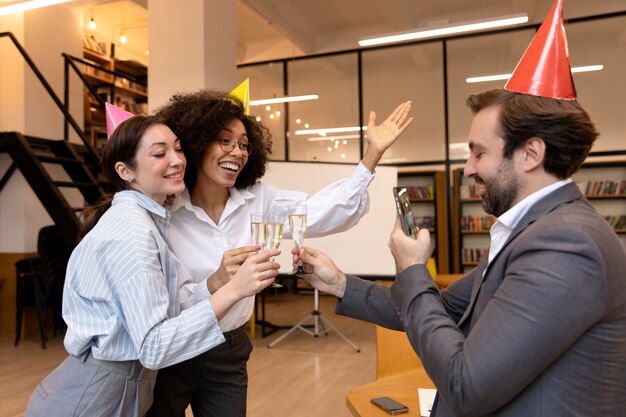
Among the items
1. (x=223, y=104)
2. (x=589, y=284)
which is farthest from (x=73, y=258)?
(x=589, y=284)

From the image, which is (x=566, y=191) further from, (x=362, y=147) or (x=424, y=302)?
(x=362, y=147)

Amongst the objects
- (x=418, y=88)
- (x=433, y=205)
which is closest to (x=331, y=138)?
(x=418, y=88)

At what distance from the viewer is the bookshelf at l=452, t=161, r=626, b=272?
287 inches

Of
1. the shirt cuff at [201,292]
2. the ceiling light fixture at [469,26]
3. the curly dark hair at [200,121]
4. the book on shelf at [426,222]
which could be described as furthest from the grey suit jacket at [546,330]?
the book on shelf at [426,222]

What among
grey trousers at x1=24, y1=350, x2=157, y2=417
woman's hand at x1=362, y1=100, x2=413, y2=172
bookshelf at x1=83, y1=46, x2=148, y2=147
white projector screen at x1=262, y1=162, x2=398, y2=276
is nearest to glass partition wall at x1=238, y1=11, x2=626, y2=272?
bookshelf at x1=83, y1=46, x2=148, y2=147

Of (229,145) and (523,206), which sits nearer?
(523,206)

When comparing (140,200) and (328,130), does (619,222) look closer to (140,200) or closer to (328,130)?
(328,130)

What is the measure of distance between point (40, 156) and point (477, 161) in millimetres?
4816

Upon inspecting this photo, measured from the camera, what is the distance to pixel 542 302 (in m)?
0.81

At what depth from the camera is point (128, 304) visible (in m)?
1.11

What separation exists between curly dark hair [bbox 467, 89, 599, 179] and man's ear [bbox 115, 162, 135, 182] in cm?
96

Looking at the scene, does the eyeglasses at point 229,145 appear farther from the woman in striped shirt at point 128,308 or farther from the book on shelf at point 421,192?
the book on shelf at point 421,192

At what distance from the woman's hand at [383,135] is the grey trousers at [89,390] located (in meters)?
0.96

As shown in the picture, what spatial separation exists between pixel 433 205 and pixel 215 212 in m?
6.98
